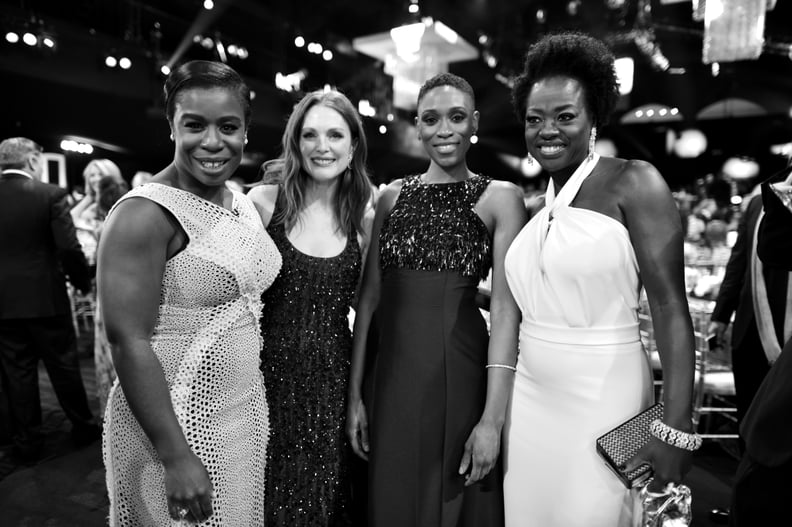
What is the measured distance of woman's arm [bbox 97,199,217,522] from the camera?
110 cm

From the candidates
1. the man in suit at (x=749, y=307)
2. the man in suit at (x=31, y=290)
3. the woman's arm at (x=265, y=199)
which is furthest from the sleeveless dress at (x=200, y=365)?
the man in suit at (x=31, y=290)

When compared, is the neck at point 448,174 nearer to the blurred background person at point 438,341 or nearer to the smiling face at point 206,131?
the blurred background person at point 438,341

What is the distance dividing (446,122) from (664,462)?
1.17m

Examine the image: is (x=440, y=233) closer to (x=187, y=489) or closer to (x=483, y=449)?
(x=483, y=449)

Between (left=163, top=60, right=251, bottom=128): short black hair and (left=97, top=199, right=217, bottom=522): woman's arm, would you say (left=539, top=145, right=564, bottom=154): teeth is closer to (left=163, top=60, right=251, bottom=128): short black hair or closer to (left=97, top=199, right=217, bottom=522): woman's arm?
(left=163, top=60, right=251, bottom=128): short black hair

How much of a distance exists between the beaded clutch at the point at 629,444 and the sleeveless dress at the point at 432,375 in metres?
0.45

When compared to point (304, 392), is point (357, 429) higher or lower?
lower

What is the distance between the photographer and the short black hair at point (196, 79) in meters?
1.28

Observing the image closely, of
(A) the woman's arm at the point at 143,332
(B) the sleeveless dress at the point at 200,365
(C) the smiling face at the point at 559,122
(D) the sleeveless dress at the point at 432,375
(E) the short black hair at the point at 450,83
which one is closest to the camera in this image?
(A) the woman's arm at the point at 143,332

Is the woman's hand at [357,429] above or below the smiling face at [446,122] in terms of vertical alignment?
below

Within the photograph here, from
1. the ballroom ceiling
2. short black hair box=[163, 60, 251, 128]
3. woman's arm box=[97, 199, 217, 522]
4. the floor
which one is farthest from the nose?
the ballroom ceiling

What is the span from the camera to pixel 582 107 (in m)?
1.46

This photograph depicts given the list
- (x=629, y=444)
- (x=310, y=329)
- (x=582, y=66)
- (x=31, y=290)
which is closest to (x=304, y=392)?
(x=310, y=329)

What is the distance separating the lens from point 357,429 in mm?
1751
